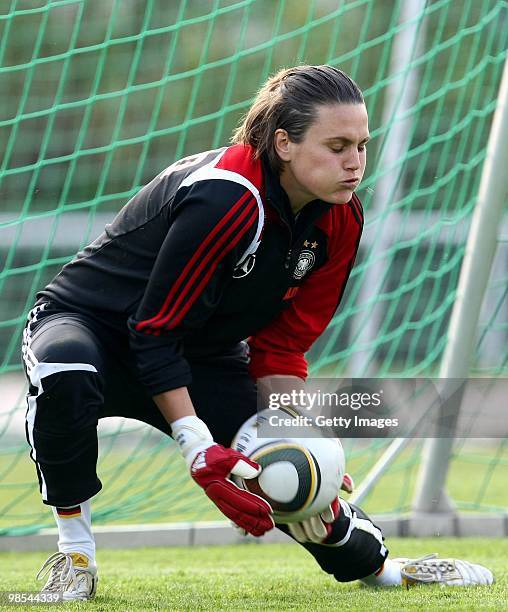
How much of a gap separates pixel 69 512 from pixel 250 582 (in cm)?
57

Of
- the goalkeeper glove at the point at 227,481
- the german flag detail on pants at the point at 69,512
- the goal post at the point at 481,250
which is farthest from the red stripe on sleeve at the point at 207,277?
the goal post at the point at 481,250

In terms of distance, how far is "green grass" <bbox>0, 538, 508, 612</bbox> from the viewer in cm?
232

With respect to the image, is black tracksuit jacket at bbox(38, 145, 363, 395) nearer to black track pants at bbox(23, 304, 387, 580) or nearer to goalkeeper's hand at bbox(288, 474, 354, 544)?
black track pants at bbox(23, 304, 387, 580)

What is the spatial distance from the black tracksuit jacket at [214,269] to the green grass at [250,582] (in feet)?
1.70

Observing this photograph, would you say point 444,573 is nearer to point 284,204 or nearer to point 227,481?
point 227,481

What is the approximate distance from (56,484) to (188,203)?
0.68 m

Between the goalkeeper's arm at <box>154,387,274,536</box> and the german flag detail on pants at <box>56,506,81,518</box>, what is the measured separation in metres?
0.34

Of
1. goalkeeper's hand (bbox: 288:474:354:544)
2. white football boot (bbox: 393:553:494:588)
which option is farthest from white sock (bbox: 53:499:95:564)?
white football boot (bbox: 393:553:494:588)

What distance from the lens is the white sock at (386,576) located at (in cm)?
260

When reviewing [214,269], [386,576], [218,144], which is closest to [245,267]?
[214,269]

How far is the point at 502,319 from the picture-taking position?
763 centimetres

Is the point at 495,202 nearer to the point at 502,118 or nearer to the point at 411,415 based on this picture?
the point at 502,118

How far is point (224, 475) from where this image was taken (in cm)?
220

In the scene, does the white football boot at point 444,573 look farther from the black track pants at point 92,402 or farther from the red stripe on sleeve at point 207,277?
the red stripe on sleeve at point 207,277
